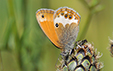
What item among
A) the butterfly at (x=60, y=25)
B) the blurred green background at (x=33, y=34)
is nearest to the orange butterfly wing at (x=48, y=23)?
the butterfly at (x=60, y=25)

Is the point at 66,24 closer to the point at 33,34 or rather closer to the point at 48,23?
the point at 48,23

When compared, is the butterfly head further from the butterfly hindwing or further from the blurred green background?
the blurred green background

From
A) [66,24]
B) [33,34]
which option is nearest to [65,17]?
[66,24]

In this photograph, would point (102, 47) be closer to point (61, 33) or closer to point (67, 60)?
point (61, 33)

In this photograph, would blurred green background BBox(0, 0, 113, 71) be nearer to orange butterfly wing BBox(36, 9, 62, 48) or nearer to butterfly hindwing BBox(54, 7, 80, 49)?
butterfly hindwing BBox(54, 7, 80, 49)

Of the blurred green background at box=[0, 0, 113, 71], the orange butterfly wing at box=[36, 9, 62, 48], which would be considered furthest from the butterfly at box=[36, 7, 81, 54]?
the blurred green background at box=[0, 0, 113, 71]

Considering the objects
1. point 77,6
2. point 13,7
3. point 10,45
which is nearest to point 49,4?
point 77,6
